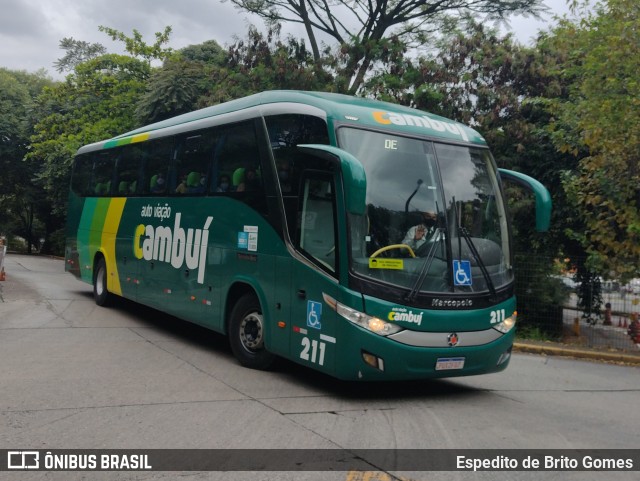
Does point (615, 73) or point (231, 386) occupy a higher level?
point (615, 73)

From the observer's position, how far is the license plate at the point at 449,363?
7.33 m

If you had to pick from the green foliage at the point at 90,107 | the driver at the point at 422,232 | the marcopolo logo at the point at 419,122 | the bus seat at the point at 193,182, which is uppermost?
the green foliage at the point at 90,107

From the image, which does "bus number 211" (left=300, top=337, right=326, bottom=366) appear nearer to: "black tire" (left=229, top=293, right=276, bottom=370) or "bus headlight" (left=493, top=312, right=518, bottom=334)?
"black tire" (left=229, top=293, right=276, bottom=370)

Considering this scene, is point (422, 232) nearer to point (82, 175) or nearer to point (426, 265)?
point (426, 265)

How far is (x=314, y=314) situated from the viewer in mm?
7594

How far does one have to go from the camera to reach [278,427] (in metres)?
6.23

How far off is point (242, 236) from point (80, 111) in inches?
1089

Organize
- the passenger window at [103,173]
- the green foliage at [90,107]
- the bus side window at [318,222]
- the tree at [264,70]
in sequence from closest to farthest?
1. the bus side window at [318,222]
2. the passenger window at [103,173]
3. the tree at [264,70]
4. the green foliage at [90,107]

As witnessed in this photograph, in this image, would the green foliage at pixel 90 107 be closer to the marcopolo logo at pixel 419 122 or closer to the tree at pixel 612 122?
the tree at pixel 612 122

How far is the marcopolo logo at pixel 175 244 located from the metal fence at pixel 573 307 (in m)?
8.21

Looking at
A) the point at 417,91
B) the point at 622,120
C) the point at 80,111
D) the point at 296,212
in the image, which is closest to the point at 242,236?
the point at 296,212

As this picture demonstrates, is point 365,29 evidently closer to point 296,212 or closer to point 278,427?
point 296,212

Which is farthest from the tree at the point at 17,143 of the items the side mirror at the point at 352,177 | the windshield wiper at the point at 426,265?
the windshield wiper at the point at 426,265

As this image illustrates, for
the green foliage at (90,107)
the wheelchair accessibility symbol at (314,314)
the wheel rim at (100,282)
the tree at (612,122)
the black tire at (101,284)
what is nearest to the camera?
the wheelchair accessibility symbol at (314,314)
